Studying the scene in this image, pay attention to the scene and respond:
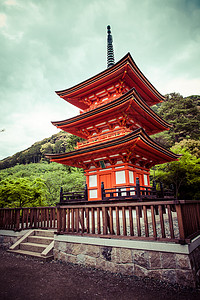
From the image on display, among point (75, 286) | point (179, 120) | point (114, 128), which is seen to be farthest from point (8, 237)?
point (179, 120)

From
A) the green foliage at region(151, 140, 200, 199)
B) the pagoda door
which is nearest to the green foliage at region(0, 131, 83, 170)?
the green foliage at region(151, 140, 200, 199)

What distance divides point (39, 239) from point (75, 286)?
12.8ft

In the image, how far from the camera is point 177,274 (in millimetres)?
3850

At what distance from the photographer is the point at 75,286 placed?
13.6 ft

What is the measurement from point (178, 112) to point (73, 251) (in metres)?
36.3

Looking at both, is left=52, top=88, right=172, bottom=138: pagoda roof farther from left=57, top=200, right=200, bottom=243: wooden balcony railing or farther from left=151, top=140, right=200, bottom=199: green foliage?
left=151, top=140, right=200, bottom=199: green foliage

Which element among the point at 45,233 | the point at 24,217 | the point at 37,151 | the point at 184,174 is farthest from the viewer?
the point at 37,151

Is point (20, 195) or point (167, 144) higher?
point (167, 144)

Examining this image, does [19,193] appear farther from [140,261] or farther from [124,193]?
[140,261]

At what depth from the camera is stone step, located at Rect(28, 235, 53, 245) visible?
282 inches

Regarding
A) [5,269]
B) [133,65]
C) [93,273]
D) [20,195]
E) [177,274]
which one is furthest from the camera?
[20,195]

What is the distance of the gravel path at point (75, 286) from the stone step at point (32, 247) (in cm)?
139

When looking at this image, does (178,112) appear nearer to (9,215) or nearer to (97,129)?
(97,129)

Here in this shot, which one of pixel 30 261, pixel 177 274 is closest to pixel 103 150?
pixel 30 261
